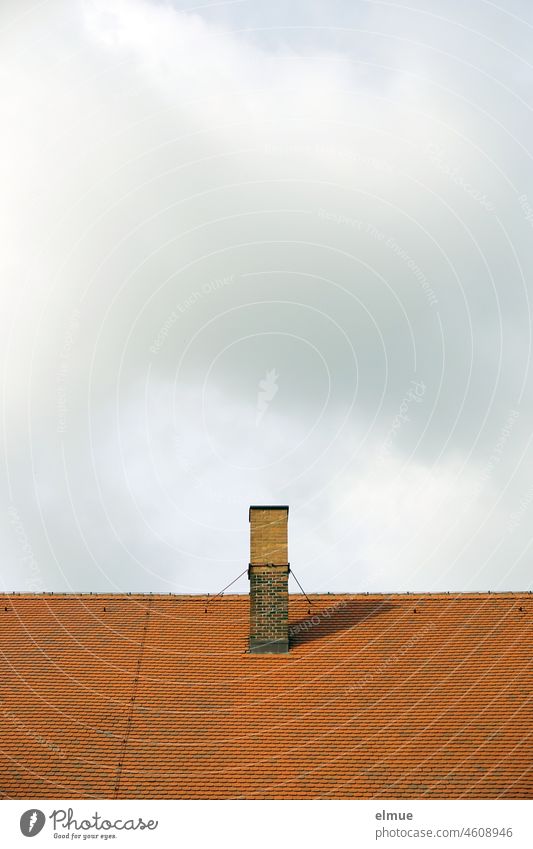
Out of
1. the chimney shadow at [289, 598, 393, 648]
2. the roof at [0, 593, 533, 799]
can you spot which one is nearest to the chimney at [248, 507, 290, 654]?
the roof at [0, 593, 533, 799]

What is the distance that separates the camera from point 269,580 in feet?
71.4

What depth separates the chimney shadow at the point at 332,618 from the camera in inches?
853

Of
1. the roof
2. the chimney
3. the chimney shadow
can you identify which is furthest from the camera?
the chimney shadow

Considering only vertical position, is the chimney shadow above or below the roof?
above

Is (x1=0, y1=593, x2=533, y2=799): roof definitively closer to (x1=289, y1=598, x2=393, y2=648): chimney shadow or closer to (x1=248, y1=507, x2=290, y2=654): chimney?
(x1=289, y1=598, x2=393, y2=648): chimney shadow

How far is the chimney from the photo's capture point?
2116cm

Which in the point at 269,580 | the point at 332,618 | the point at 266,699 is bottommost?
the point at 266,699

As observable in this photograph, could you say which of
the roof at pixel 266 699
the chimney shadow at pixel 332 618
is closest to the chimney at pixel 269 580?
the roof at pixel 266 699

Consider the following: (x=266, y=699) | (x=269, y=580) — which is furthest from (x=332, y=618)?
(x=266, y=699)

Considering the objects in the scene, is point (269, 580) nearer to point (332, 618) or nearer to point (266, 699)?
point (332, 618)

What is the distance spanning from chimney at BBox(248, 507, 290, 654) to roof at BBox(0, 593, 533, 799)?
0.36 m

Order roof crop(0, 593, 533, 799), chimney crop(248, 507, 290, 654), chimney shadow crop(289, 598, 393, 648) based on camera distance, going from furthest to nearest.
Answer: chimney shadow crop(289, 598, 393, 648) < chimney crop(248, 507, 290, 654) < roof crop(0, 593, 533, 799)

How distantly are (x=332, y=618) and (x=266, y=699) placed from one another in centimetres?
304
